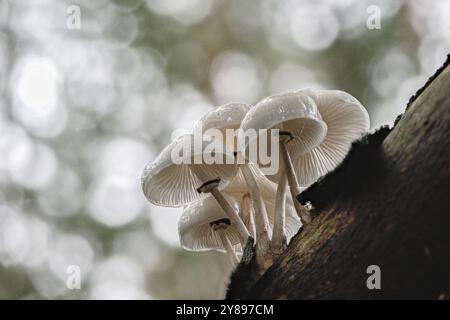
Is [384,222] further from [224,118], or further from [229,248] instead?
[229,248]

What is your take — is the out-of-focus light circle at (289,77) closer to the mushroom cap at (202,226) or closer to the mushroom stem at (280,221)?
the mushroom cap at (202,226)

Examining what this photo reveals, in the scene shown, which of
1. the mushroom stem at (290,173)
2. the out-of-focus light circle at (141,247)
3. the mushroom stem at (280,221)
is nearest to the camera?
the mushroom stem at (280,221)

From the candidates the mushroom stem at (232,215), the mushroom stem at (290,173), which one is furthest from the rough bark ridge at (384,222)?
the mushroom stem at (232,215)

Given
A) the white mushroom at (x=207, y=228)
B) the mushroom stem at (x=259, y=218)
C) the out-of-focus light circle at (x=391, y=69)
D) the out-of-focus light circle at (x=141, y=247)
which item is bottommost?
the mushroom stem at (x=259, y=218)

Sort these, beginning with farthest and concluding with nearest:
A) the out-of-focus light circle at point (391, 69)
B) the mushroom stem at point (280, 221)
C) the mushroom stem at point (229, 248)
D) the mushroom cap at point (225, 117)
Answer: the out-of-focus light circle at point (391, 69) → the mushroom stem at point (229, 248) → the mushroom cap at point (225, 117) → the mushroom stem at point (280, 221)

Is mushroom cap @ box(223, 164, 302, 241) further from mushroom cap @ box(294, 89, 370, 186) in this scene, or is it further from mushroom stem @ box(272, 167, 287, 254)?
mushroom stem @ box(272, 167, 287, 254)

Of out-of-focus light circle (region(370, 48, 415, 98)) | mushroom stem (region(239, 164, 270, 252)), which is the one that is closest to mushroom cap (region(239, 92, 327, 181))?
mushroom stem (region(239, 164, 270, 252))
